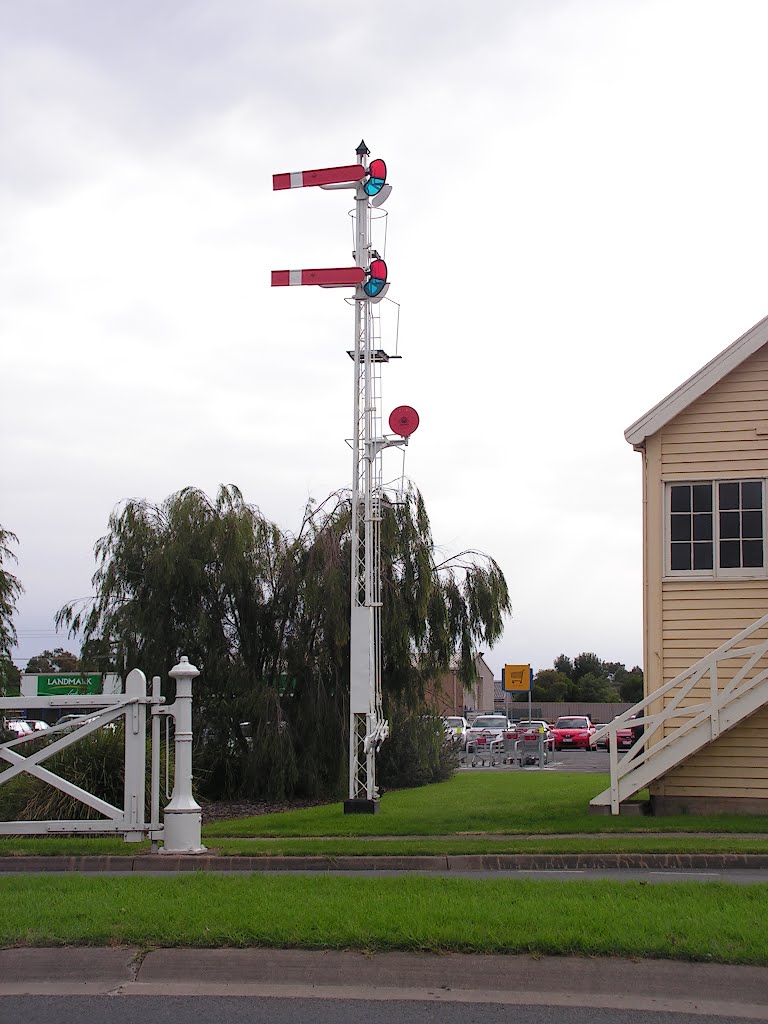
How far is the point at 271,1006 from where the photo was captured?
611cm

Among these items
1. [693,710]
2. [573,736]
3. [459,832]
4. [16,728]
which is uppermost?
[693,710]

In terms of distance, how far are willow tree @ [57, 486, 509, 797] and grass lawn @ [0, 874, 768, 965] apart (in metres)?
12.5

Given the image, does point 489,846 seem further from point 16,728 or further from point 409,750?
point 16,728

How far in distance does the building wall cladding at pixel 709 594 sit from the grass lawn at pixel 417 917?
286 inches

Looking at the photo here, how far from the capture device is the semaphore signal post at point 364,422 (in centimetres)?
1653

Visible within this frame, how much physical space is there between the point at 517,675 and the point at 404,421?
18649 millimetres

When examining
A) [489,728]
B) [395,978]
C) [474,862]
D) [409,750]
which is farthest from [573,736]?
[395,978]

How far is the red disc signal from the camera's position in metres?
16.7

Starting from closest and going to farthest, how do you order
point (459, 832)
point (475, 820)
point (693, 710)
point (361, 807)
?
point (459, 832)
point (475, 820)
point (693, 710)
point (361, 807)

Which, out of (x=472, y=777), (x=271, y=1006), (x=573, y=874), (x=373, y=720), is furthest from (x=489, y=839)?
(x=472, y=777)

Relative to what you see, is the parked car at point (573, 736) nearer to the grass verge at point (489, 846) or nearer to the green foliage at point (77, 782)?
the green foliage at point (77, 782)

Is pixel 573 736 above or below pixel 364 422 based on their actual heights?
below

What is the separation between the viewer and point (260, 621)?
2216 centimetres

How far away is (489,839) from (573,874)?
2.11m
